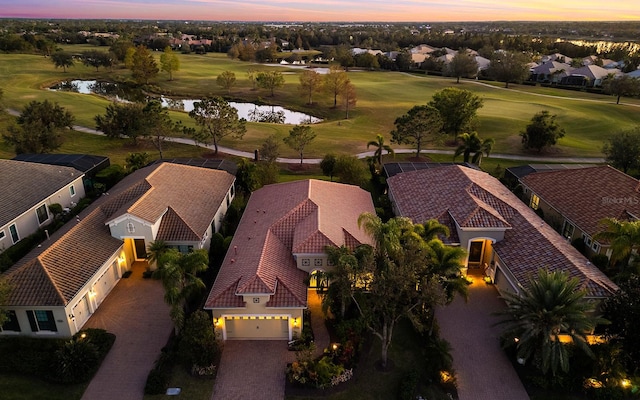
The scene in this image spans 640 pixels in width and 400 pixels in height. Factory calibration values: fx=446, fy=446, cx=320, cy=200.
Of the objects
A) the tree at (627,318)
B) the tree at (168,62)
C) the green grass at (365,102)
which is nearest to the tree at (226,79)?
the green grass at (365,102)

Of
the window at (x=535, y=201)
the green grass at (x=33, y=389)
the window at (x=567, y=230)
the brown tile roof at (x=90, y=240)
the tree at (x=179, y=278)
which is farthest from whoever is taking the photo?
the window at (x=535, y=201)

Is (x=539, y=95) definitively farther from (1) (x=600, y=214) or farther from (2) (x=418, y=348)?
(2) (x=418, y=348)

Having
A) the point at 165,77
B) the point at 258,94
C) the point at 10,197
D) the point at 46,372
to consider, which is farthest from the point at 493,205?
the point at 165,77

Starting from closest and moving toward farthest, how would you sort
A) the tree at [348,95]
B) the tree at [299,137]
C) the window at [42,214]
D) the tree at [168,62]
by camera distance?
the window at [42,214], the tree at [299,137], the tree at [348,95], the tree at [168,62]

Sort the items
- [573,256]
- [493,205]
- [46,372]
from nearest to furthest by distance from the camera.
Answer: [46,372]
[573,256]
[493,205]

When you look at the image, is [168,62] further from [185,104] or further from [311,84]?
[311,84]

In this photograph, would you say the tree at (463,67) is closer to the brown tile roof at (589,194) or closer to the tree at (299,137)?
the tree at (299,137)

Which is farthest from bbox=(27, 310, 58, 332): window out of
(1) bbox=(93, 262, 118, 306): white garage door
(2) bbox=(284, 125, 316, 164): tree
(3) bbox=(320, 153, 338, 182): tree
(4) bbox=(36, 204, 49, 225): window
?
(2) bbox=(284, 125, 316, 164): tree
